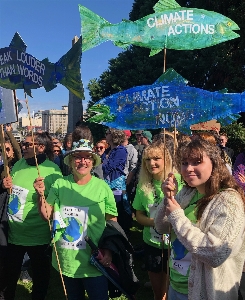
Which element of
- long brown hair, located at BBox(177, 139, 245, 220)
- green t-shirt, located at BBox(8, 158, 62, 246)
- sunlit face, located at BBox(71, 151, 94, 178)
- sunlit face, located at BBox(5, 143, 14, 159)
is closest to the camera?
long brown hair, located at BBox(177, 139, 245, 220)

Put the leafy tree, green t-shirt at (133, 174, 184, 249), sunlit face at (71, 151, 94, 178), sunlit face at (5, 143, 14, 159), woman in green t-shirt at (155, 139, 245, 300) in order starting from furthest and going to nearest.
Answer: the leafy tree < sunlit face at (5, 143, 14, 159) < green t-shirt at (133, 174, 184, 249) < sunlit face at (71, 151, 94, 178) < woman in green t-shirt at (155, 139, 245, 300)

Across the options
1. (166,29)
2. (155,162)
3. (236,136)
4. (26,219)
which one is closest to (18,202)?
(26,219)

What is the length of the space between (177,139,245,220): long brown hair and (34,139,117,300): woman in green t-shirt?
35.9 inches

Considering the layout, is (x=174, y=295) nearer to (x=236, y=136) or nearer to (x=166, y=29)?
(x=166, y=29)

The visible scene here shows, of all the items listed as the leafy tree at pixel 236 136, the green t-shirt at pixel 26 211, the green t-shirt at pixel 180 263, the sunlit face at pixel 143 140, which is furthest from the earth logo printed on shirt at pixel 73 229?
the leafy tree at pixel 236 136

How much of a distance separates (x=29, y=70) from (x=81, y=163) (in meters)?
0.92

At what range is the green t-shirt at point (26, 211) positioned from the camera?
2.93 metres

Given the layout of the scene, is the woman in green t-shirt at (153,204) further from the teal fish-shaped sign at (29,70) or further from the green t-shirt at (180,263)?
the teal fish-shaped sign at (29,70)

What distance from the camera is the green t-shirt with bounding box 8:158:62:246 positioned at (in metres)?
2.93

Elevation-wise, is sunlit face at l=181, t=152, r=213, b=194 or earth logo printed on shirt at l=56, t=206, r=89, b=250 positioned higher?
sunlit face at l=181, t=152, r=213, b=194

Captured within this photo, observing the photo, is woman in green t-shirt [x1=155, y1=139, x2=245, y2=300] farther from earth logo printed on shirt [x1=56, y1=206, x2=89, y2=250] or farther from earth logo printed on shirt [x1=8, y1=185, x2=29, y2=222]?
earth logo printed on shirt [x1=8, y1=185, x2=29, y2=222]

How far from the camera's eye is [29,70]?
270cm

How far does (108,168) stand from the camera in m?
4.36

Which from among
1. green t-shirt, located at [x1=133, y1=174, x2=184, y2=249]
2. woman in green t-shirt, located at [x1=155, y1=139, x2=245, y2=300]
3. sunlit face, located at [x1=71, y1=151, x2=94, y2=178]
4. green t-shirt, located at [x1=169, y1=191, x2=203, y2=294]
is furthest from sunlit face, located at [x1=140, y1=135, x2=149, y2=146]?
woman in green t-shirt, located at [x1=155, y1=139, x2=245, y2=300]
